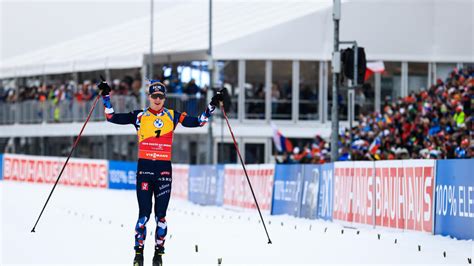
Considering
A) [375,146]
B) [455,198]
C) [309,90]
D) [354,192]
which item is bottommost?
[354,192]

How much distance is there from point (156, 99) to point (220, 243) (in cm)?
337

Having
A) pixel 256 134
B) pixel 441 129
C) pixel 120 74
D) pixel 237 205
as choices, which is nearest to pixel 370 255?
pixel 441 129

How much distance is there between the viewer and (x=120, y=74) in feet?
185

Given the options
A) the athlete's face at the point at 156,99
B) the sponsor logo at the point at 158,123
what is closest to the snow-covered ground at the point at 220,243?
the sponsor logo at the point at 158,123

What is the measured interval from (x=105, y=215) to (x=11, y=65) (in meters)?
43.4

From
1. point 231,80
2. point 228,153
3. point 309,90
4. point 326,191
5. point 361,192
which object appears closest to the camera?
point 361,192

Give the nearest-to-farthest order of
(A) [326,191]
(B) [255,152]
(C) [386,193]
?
(C) [386,193] → (A) [326,191] → (B) [255,152]

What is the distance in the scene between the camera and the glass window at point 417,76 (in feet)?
161

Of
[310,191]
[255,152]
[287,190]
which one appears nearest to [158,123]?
[310,191]

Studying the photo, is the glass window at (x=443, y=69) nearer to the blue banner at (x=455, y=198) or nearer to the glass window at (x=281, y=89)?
the glass window at (x=281, y=89)

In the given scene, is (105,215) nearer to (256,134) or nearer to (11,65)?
(256,134)

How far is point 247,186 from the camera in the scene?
88.0 ft

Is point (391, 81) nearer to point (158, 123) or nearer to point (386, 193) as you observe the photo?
point (386, 193)

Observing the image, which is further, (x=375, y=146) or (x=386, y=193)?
(x=375, y=146)
